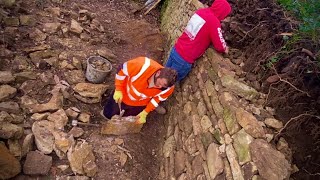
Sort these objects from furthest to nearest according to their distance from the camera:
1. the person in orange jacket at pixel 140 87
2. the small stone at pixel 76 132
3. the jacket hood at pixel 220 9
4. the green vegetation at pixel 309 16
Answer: the small stone at pixel 76 132
the jacket hood at pixel 220 9
the person in orange jacket at pixel 140 87
the green vegetation at pixel 309 16

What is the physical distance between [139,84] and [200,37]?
1.03 metres

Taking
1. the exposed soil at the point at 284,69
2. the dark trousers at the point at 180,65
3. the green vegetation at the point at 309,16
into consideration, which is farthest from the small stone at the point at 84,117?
the green vegetation at the point at 309,16

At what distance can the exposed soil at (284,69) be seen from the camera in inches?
110

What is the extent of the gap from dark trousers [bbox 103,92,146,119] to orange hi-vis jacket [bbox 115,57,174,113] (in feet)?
0.33

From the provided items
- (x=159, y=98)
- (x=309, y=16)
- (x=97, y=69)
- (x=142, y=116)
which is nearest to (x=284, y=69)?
(x=309, y=16)

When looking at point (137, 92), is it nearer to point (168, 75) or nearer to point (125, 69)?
point (125, 69)

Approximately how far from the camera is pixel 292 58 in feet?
10.5

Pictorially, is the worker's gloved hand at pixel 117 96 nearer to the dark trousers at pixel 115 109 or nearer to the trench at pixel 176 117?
the dark trousers at pixel 115 109

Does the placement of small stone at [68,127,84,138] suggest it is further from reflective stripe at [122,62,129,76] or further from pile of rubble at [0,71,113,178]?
reflective stripe at [122,62,129,76]

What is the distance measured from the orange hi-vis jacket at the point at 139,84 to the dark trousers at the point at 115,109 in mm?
100

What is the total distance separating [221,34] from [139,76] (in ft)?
3.90

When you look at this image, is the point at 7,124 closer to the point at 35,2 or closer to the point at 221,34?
the point at 221,34

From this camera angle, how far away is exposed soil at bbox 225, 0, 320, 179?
9.14 ft

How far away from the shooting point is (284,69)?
321cm
